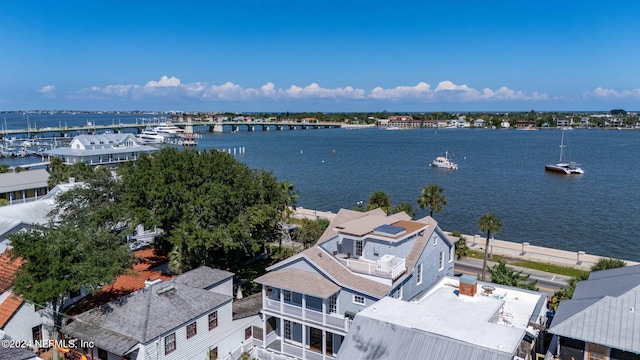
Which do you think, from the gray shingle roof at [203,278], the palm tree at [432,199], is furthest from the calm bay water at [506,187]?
the gray shingle roof at [203,278]

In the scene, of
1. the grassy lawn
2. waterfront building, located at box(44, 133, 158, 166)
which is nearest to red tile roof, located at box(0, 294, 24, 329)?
the grassy lawn

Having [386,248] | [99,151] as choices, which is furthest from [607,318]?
[99,151]

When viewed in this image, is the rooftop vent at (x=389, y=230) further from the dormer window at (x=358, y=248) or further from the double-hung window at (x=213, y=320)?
the double-hung window at (x=213, y=320)

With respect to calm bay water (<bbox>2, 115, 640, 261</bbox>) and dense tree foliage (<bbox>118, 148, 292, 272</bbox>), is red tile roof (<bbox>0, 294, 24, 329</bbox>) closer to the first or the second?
dense tree foliage (<bbox>118, 148, 292, 272</bbox>)

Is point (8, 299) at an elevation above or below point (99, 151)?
below

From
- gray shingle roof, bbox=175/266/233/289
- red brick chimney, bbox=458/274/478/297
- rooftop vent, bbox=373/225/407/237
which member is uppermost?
rooftop vent, bbox=373/225/407/237

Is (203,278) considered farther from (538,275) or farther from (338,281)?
(538,275)

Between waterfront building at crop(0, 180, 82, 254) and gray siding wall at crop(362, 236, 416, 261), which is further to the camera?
waterfront building at crop(0, 180, 82, 254)
